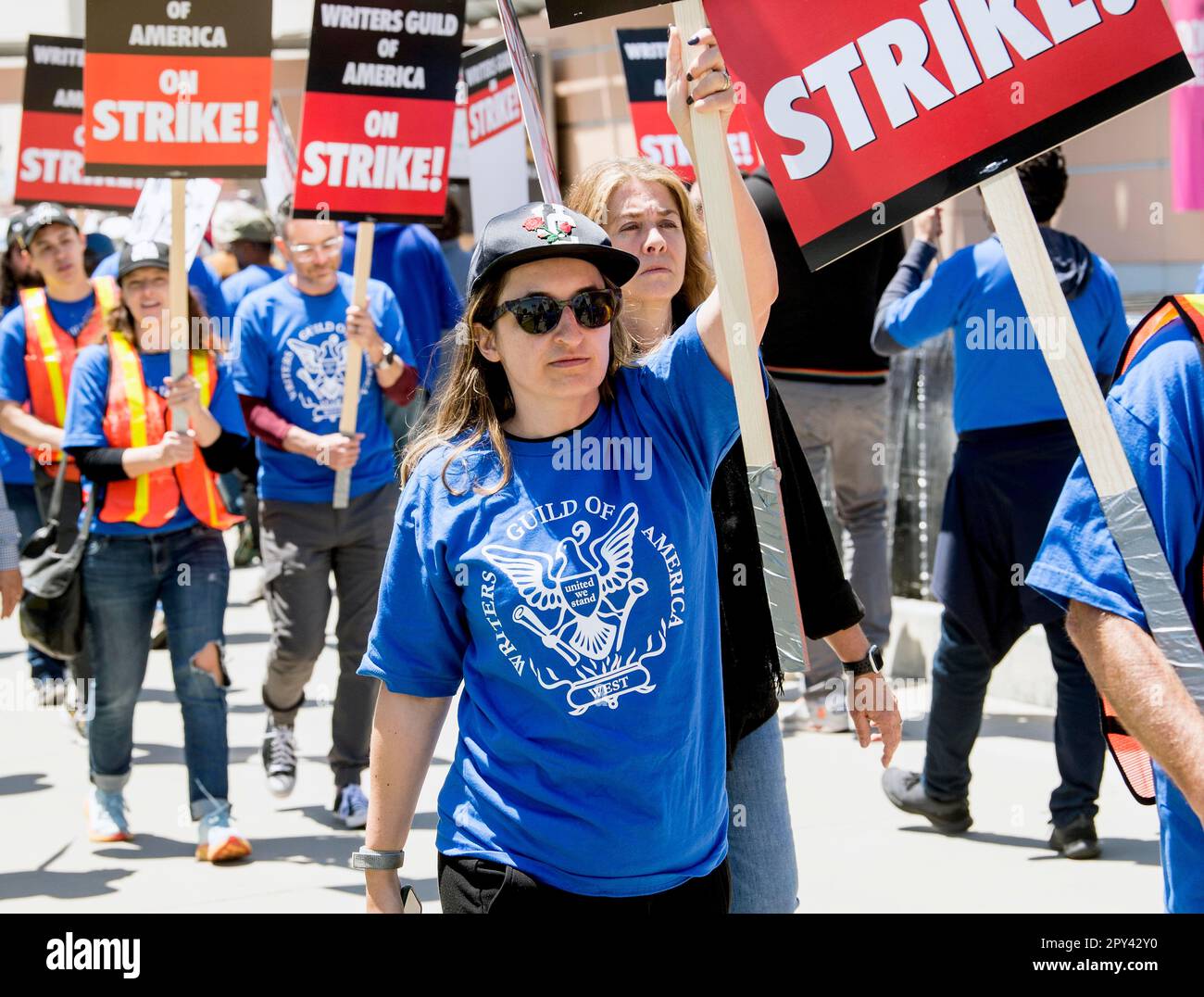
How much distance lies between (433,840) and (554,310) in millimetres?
3482

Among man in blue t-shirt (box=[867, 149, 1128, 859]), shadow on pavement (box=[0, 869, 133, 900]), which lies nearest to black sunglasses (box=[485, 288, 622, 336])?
man in blue t-shirt (box=[867, 149, 1128, 859])

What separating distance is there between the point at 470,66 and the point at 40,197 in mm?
2346

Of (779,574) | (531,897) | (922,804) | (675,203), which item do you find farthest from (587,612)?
(922,804)

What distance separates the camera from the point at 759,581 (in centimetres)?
318

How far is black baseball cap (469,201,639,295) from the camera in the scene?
2.72m

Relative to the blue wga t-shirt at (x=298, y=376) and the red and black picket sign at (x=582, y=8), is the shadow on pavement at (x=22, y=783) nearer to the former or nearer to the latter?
the blue wga t-shirt at (x=298, y=376)

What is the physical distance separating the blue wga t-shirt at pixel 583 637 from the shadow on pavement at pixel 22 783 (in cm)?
447

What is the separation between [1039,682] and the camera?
24.1 feet

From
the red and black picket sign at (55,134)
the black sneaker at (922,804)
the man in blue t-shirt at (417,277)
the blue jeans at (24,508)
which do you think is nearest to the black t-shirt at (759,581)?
the black sneaker at (922,804)

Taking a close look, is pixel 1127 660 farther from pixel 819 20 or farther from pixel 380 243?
pixel 380 243

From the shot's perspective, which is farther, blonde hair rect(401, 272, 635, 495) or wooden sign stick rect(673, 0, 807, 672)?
blonde hair rect(401, 272, 635, 495)

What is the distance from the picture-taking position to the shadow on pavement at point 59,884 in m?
5.36

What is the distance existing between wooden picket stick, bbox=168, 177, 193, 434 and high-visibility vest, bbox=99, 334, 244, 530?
0.13 meters

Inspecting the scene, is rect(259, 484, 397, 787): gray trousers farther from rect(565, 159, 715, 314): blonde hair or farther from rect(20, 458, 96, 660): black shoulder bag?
rect(565, 159, 715, 314): blonde hair
